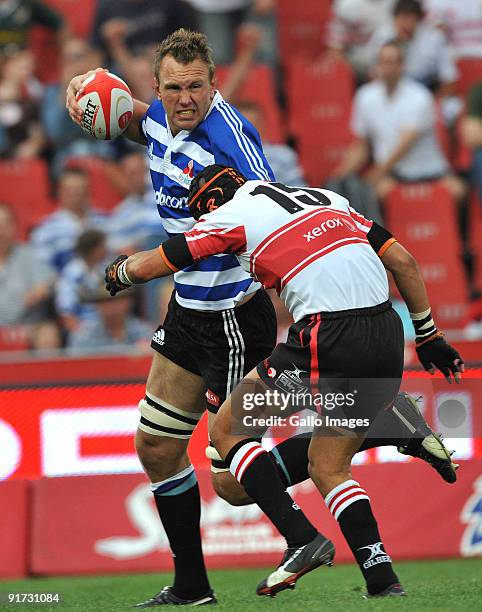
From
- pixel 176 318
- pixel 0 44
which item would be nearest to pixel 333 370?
pixel 176 318

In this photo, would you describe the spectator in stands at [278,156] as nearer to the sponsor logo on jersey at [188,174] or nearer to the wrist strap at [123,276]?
the sponsor logo on jersey at [188,174]

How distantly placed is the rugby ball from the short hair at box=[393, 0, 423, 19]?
22.0 feet

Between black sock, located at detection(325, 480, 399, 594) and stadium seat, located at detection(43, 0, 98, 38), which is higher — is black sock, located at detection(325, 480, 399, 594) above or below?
below

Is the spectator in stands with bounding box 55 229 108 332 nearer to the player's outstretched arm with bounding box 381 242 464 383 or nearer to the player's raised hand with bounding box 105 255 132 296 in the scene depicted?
the player's raised hand with bounding box 105 255 132 296

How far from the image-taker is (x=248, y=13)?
40.7ft

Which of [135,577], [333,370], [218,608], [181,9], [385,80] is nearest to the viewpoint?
[333,370]

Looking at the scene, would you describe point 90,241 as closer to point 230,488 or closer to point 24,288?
point 24,288

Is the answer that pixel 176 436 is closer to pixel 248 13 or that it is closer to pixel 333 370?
pixel 333 370

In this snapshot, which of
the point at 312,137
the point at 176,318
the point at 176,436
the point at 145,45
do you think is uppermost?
the point at 145,45

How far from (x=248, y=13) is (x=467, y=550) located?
6.66 metres

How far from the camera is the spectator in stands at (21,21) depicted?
12.6 m

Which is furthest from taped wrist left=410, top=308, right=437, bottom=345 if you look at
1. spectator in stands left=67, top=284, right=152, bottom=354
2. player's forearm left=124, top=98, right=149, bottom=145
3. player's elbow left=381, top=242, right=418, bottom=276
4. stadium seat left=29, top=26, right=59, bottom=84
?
stadium seat left=29, top=26, right=59, bottom=84

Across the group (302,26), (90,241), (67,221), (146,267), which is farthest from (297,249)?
(302,26)

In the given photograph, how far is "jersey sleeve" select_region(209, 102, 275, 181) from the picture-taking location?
5.39 meters
